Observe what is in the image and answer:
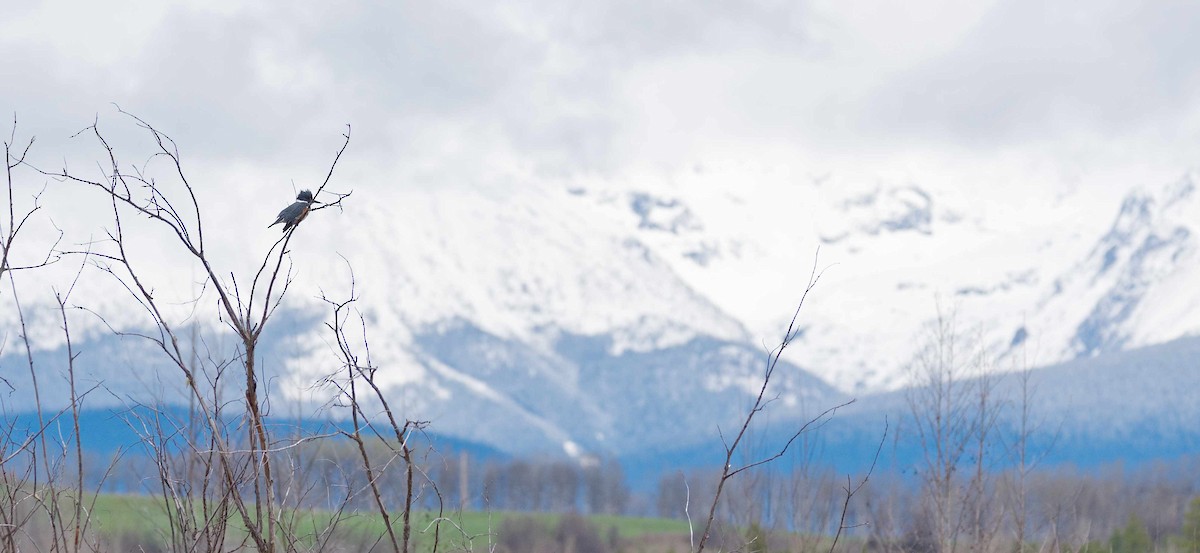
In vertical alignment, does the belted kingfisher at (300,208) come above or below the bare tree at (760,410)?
above

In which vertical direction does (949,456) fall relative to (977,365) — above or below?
below

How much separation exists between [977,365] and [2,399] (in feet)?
39.2

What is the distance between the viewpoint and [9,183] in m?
4.88

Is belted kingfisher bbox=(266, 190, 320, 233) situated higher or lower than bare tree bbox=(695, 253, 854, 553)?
higher

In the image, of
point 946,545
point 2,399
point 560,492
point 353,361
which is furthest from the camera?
point 560,492

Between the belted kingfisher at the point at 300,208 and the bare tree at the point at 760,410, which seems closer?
the bare tree at the point at 760,410

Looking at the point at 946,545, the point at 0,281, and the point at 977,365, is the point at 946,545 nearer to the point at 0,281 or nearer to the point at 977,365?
the point at 977,365

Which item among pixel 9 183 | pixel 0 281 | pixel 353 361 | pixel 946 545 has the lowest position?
pixel 946 545

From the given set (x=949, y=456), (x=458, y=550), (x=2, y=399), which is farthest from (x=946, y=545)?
(x=2, y=399)

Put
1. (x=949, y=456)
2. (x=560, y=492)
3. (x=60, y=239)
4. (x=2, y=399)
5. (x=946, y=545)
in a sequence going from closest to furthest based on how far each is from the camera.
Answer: (x=60, y=239) → (x=2, y=399) → (x=946, y=545) → (x=949, y=456) → (x=560, y=492)

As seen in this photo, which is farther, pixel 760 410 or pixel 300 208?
pixel 300 208

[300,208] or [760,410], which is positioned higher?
[300,208]

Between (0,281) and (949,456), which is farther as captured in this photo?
(949,456)

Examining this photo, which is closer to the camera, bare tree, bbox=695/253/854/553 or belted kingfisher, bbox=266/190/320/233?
bare tree, bbox=695/253/854/553
